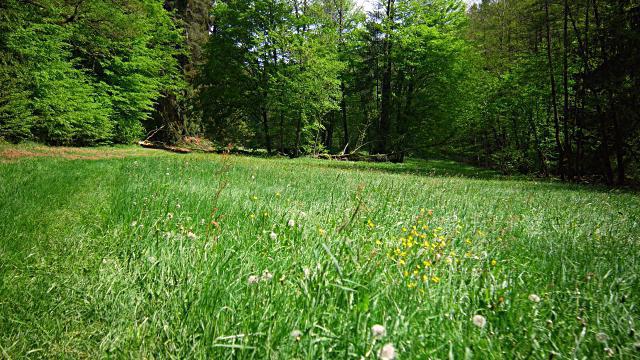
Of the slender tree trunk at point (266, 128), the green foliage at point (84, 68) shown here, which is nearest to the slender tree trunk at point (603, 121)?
the slender tree trunk at point (266, 128)

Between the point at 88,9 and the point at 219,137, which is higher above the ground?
the point at 88,9

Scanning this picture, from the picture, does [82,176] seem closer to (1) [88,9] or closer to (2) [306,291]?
(2) [306,291]

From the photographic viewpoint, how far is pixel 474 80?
26328 mm

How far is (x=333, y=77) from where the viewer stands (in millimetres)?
24875

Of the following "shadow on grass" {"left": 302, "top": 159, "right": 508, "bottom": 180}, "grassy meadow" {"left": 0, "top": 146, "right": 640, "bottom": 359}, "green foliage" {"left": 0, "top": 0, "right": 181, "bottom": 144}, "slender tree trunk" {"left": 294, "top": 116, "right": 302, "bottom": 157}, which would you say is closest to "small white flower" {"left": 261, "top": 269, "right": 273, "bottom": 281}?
"grassy meadow" {"left": 0, "top": 146, "right": 640, "bottom": 359}

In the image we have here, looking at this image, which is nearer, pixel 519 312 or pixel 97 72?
pixel 519 312

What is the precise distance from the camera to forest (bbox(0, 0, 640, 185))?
14.2m

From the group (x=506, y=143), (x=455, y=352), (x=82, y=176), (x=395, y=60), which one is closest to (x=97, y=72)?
(x=82, y=176)

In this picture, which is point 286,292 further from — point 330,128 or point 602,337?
point 330,128

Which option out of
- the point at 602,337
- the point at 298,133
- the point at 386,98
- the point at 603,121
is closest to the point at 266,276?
the point at 602,337

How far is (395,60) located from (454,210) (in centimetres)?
2464

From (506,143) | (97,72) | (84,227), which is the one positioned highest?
(97,72)

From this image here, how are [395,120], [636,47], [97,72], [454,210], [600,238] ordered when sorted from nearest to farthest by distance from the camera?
[600,238] → [454,210] → [636,47] → [97,72] → [395,120]

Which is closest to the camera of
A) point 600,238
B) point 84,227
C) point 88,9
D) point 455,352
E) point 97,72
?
point 455,352
